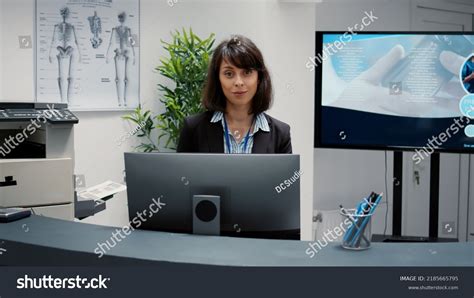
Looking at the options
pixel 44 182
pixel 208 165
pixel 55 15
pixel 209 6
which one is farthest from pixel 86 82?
pixel 208 165

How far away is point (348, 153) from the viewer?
180 inches

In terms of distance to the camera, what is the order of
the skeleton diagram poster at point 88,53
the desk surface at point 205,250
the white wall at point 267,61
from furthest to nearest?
the white wall at point 267,61, the skeleton diagram poster at point 88,53, the desk surface at point 205,250

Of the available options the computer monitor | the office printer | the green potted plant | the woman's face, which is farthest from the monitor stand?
the computer monitor

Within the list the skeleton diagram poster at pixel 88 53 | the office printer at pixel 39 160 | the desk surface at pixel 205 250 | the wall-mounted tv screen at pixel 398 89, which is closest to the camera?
the desk surface at pixel 205 250

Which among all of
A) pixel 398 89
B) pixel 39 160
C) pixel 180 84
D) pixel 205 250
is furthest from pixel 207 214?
pixel 180 84

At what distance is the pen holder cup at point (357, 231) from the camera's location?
4.05 ft

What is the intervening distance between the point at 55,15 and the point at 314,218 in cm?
247

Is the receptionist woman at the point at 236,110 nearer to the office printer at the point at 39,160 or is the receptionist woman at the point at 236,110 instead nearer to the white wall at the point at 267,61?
the office printer at the point at 39,160

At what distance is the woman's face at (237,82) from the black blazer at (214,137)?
14 cm

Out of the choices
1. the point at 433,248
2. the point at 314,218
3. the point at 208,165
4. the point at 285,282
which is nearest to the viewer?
the point at 285,282

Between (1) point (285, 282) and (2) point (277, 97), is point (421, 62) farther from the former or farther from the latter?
(1) point (285, 282)

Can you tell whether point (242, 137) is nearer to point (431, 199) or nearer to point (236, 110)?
point (236, 110)

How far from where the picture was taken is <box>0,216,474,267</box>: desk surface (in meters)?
1.10

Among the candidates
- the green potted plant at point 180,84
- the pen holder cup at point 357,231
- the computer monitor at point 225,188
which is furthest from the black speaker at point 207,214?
the green potted plant at point 180,84
